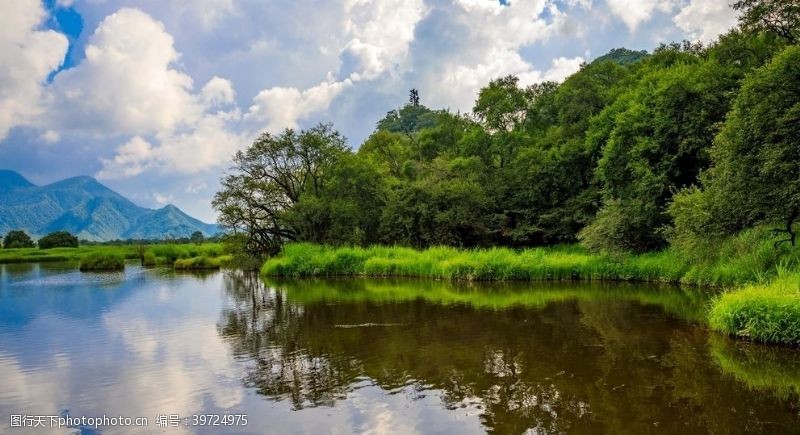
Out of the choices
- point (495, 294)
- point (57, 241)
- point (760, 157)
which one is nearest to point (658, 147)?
point (760, 157)

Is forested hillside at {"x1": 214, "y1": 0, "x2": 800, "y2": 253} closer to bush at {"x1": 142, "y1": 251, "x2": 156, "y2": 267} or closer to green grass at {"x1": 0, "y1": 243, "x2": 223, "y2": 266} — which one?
green grass at {"x1": 0, "y1": 243, "x2": 223, "y2": 266}

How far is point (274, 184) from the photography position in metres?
46.3

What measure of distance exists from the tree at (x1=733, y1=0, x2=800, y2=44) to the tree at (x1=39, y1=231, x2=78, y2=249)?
114 m

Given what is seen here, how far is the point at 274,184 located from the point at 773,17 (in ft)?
126

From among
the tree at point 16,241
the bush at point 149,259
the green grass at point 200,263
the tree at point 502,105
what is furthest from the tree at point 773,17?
the tree at point 16,241

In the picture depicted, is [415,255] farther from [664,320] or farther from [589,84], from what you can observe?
[589,84]

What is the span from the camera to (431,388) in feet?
34.4

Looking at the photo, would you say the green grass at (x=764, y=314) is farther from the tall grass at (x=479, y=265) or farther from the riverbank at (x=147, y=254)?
the riverbank at (x=147, y=254)

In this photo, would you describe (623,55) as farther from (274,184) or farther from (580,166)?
(274,184)

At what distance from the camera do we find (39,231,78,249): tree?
317 ft

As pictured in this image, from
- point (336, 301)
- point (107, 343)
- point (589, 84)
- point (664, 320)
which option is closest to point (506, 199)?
point (589, 84)

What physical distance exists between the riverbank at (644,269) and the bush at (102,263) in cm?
2361

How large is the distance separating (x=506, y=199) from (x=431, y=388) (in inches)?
1423

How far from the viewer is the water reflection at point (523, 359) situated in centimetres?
859
